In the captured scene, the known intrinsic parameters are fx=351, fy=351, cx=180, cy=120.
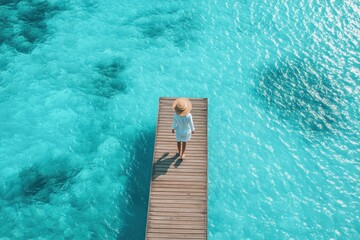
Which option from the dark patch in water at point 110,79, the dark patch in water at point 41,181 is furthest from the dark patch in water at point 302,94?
the dark patch in water at point 41,181

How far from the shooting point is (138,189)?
45.0ft

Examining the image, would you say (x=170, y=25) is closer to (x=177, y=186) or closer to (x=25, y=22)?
(x=25, y=22)

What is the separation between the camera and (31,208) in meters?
13.2

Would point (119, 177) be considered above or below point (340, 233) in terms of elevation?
above

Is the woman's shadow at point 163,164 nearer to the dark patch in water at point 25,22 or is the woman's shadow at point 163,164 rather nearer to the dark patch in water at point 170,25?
the dark patch in water at point 170,25

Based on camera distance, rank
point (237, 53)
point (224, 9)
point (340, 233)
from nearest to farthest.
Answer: point (340, 233) → point (237, 53) → point (224, 9)

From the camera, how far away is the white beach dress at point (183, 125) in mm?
11453

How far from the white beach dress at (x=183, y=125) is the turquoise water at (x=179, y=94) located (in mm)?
3014

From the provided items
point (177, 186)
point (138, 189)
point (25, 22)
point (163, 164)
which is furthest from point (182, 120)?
point (25, 22)

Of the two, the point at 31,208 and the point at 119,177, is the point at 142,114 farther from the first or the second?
the point at 31,208

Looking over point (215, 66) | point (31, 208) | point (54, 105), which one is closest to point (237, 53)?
point (215, 66)

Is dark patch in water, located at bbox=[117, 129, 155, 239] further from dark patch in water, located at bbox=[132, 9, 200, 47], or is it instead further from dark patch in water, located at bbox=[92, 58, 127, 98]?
dark patch in water, located at bbox=[132, 9, 200, 47]

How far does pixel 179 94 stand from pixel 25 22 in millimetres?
9738

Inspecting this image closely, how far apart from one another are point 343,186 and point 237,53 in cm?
813
